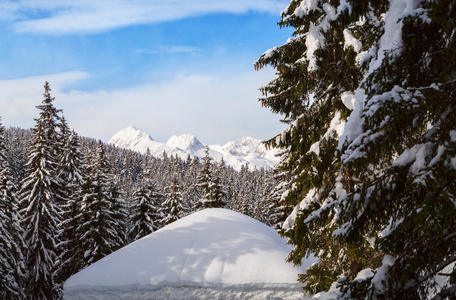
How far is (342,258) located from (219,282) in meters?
6.23

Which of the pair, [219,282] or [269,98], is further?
[219,282]

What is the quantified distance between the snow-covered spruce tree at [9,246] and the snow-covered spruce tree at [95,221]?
5.19m

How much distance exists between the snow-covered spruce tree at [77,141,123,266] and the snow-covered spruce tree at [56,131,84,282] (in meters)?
0.58

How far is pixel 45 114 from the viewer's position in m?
24.3

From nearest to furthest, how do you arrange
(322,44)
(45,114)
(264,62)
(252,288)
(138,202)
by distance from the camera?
1. (322,44)
2. (264,62)
3. (252,288)
4. (45,114)
5. (138,202)

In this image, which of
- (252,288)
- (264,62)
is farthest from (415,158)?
(252,288)

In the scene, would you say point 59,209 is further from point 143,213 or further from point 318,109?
point 318,109

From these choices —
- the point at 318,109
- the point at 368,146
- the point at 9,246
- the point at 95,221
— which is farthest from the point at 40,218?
the point at 368,146

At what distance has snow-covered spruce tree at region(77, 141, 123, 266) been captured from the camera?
24.4 meters

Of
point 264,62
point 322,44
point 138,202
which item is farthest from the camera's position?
point 138,202

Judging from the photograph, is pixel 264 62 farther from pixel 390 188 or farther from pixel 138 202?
pixel 138 202

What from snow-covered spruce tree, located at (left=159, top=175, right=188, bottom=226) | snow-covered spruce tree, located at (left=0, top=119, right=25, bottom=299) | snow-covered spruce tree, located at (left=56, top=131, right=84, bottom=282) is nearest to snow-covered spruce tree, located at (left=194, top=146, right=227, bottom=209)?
snow-covered spruce tree, located at (left=159, top=175, right=188, bottom=226)

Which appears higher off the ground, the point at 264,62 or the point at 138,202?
the point at 264,62

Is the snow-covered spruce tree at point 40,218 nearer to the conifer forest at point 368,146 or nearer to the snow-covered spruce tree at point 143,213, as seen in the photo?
the conifer forest at point 368,146
